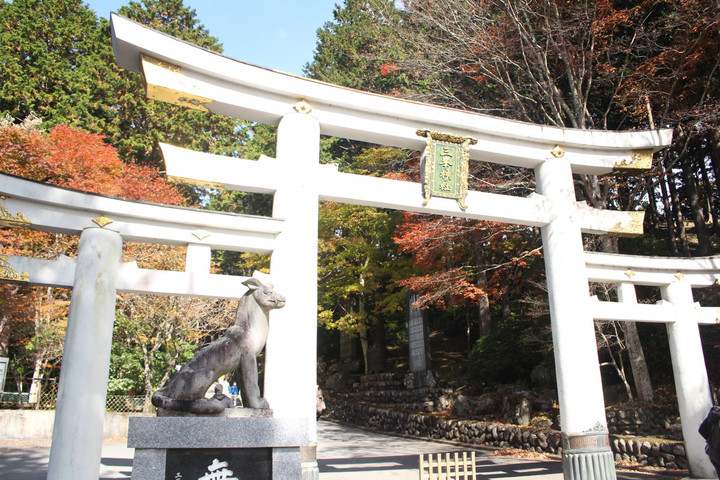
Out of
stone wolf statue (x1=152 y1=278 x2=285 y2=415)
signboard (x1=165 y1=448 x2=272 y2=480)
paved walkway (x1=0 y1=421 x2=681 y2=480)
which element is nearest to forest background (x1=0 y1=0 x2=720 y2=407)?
paved walkway (x1=0 y1=421 x2=681 y2=480)

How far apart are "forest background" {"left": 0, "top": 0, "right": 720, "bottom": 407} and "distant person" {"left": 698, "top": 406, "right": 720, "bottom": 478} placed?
13.4 ft

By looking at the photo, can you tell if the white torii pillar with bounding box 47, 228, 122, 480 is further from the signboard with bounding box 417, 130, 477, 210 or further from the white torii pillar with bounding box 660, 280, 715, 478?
the white torii pillar with bounding box 660, 280, 715, 478

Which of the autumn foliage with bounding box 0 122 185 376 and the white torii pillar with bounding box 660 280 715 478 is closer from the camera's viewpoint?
the white torii pillar with bounding box 660 280 715 478

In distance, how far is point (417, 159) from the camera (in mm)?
16250

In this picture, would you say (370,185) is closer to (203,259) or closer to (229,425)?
(203,259)

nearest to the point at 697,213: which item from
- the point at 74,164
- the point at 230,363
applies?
the point at 230,363

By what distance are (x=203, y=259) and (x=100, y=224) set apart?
4.28ft

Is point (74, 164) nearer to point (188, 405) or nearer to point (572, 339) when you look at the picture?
point (188, 405)

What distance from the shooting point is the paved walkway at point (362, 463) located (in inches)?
358

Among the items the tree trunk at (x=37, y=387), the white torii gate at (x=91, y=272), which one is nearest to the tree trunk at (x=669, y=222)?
the white torii gate at (x=91, y=272)

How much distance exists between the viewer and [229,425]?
4.28m

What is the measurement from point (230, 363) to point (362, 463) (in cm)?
699

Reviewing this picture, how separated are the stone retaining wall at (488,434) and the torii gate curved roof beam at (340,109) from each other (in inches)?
226

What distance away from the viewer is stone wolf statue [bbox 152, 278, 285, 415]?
4.34 m
